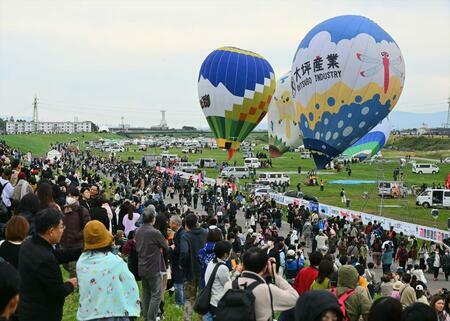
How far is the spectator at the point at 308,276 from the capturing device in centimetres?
664

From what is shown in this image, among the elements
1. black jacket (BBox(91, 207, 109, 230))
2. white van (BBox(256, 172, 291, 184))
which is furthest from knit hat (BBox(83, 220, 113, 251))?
white van (BBox(256, 172, 291, 184))

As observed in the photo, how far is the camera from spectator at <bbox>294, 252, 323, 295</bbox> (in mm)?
6641

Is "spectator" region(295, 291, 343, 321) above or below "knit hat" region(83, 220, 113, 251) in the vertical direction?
below

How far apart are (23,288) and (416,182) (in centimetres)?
4708

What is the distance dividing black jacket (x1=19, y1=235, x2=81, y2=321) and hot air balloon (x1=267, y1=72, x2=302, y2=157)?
4306 centimetres

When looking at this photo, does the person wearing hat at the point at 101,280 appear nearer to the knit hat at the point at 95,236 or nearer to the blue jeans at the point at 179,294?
the knit hat at the point at 95,236

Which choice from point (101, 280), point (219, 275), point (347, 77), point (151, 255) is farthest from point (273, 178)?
point (101, 280)

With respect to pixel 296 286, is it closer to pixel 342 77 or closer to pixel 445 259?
pixel 445 259

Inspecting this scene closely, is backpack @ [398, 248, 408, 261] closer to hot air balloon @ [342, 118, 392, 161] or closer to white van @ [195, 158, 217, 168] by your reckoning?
hot air balloon @ [342, 118, 392, 161]

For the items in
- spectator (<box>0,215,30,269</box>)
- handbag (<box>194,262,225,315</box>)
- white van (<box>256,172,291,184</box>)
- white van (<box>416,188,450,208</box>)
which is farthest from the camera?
white van (<box>256,172,291,184</box>)

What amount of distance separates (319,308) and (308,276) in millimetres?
2745

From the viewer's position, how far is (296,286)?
6766mm

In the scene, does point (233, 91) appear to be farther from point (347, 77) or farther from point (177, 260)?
point (177, 260)

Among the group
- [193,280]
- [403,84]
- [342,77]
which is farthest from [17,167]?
[403,84]
